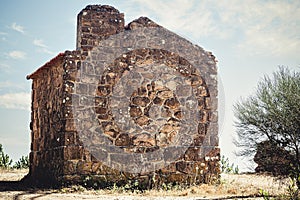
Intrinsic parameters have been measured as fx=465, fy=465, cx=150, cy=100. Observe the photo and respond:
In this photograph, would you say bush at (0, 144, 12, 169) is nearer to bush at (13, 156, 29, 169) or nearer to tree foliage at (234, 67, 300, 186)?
bush at (13, 156, 29, 169)

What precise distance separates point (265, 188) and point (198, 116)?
2495mm

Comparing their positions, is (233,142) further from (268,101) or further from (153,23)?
(153,23)

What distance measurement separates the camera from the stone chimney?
38.3 ft

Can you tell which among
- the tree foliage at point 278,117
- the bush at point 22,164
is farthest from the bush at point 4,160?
the tree foliage at point 278,117

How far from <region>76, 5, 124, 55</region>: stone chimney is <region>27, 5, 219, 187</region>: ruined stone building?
26 millimetres

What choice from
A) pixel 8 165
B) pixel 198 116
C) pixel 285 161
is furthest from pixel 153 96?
pixel 8 165

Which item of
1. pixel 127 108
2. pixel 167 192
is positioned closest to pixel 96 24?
pixel 127 108

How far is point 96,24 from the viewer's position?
11.9 m

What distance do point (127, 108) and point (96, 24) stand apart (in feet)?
7.55

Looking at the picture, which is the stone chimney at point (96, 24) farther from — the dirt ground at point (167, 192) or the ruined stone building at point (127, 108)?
the dirt ground at point (167, 192)

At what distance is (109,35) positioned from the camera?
11.9m

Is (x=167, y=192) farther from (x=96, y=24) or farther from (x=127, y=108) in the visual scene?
(x=96, y=24)

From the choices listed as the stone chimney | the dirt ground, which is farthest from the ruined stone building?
the dirt ground

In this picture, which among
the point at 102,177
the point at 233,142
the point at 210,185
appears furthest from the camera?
the point at 233,142
